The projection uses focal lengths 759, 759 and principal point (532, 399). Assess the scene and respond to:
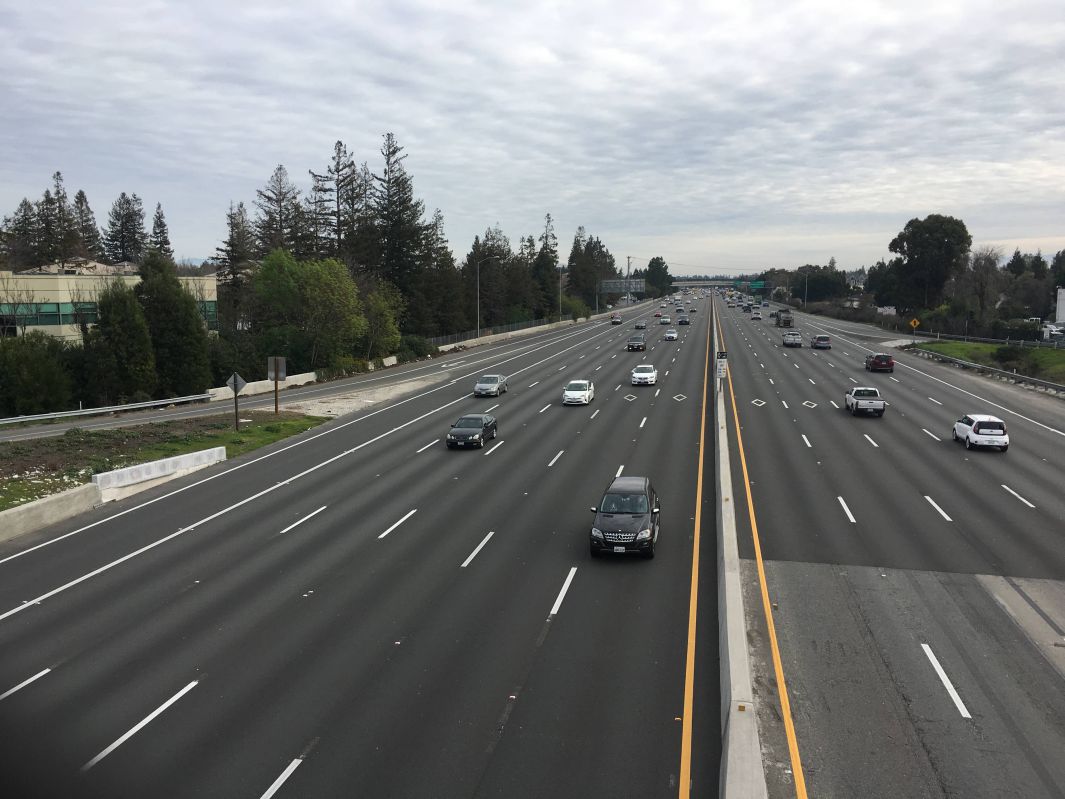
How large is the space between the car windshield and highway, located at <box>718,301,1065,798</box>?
2850 mm

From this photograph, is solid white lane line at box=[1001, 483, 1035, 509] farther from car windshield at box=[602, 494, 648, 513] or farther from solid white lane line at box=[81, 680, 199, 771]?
solid white lane line at box=[81, 680, 199, 771]

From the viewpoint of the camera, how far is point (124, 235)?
141750 mm

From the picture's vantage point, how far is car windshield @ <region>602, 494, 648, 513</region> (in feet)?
63.8

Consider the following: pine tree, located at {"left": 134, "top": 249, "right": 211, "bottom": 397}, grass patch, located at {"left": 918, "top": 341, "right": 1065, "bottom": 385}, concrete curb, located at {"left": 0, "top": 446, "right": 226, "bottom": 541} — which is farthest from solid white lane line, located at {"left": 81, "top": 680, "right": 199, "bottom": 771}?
grass patch, located at {"left": 918, "top": 341, "right": 1065, "bottom": 385}

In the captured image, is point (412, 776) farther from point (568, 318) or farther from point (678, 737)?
point (568, 318)

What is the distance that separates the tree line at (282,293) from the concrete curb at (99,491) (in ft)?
72.1

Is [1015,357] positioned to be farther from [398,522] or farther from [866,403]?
[398,522]

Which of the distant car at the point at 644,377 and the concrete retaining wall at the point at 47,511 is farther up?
the distant car at the point at 644,377

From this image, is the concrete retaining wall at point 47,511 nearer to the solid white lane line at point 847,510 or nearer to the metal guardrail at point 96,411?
the metal guardrail at point 96,411

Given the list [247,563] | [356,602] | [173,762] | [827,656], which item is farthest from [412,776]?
[247,563]

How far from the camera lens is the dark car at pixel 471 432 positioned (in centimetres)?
3312

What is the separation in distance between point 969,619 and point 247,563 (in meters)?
16.4

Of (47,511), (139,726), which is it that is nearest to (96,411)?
(47,511)

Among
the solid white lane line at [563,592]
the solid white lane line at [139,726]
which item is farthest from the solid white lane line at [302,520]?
the solid white lane line at [139,726]
